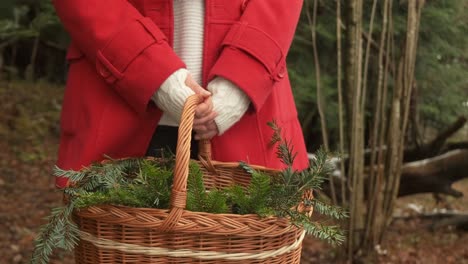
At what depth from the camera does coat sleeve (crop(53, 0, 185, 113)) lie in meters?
1.56

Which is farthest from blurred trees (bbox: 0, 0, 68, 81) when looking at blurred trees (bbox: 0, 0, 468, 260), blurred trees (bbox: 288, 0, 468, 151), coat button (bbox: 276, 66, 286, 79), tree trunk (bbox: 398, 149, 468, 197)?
coat button (bbox: 276, 66, 286, 79)

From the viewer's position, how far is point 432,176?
3809 mm

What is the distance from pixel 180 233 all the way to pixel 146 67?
17.6 inches

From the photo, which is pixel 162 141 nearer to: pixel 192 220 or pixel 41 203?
pixel 192 220

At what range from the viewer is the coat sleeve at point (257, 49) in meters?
1.59

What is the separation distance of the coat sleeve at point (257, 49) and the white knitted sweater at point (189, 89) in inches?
1.1

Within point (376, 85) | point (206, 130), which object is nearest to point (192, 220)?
point (206, 130)

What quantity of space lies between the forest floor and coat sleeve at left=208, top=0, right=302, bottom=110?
6.05ft

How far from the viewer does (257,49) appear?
163 centimetres

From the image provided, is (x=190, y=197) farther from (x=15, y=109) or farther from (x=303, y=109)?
(x=15, y=109)

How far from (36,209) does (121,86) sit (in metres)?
2.74

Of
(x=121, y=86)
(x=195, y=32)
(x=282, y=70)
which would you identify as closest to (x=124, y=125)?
(x=121, y=86)

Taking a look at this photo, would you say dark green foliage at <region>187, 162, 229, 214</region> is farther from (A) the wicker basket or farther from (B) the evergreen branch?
(B) the evergreen branch

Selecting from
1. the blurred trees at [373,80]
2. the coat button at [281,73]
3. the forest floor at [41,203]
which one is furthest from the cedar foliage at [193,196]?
the forest floor at [41,203]
